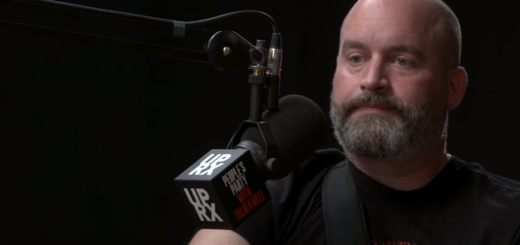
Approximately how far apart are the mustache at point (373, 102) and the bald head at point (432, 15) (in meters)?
0.22

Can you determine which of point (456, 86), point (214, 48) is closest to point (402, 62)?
point (456, 86)

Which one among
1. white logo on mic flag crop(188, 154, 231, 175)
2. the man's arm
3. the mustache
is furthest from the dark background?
white logo on mic flag crop(188, 154, 231, 175)

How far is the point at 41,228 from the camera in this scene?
2.45 meters

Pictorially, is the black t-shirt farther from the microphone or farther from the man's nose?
the microphone

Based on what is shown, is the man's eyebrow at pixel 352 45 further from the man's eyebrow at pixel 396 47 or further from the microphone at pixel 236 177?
the microphone at pixel 236 177

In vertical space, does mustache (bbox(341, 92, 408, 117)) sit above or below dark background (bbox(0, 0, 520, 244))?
above

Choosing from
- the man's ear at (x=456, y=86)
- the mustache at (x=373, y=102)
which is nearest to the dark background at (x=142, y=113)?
the man's ear at (x=456, y=86)

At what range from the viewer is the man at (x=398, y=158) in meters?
1.82

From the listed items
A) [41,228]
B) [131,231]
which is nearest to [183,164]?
[131,231]

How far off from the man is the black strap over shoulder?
0.03m

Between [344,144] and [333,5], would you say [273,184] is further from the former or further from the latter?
[333,5]

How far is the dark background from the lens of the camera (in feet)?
7.88

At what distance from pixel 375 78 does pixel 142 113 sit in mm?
1032

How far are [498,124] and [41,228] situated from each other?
1.61m
